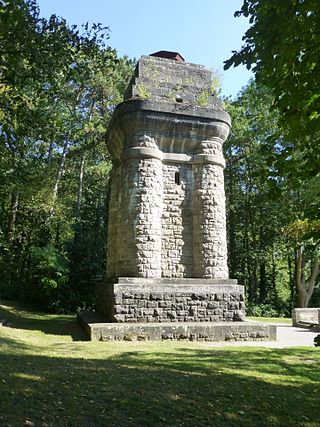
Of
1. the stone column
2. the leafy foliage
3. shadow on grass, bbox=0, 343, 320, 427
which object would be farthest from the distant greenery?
shadow on grass, bbox=0, 343, 320, 427

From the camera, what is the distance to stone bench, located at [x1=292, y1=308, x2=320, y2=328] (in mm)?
15893

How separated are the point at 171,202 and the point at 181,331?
4.13 m

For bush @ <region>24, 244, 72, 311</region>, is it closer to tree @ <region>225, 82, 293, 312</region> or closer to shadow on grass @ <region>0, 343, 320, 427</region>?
shadow on grass @ <region>0, 343, 320, 427</region>

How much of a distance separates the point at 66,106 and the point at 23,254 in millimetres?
9988

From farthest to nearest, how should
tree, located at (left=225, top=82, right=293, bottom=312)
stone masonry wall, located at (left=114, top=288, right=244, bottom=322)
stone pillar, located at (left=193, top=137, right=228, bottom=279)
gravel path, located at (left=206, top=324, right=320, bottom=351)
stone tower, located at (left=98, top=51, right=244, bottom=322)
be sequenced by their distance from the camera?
tree, located at (left=225, top=82, right=293, bottom=312) → stone pillar, located at (left=193, top=137, right=228, bottom=279) → stone tower, located at (left=98, top=51, right=244, bottom=322) → stone masonry wall, located at (left=114, top=288, right=244, bottom=322) → gravel path, located at (left=206, top=324, right=320, bottom=351)

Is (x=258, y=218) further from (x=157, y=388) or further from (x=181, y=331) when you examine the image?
(x=157, y=388)

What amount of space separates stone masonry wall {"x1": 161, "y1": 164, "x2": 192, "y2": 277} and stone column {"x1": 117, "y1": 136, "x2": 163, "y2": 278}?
0.31 metres

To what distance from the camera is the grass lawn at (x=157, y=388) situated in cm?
384

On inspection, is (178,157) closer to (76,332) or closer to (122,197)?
(122,197)

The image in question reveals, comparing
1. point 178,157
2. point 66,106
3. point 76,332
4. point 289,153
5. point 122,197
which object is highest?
point 66,106

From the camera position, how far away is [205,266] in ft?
39.3

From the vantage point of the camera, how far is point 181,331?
33.4ft

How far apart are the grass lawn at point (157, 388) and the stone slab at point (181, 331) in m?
1.39

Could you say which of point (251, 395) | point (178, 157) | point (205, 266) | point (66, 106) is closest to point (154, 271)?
point (205, 266)
